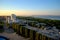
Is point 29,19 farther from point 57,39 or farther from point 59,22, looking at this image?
point 57,39

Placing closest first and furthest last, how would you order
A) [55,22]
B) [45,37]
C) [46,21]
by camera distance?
[45,37]
[55,22]
[46,21]

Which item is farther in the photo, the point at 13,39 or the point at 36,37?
the point at 13,39

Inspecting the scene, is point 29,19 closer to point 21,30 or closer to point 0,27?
point 0,27

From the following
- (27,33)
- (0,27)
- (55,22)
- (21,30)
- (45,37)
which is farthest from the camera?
(55,22)

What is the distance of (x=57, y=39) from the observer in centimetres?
349

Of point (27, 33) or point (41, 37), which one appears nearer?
point (41, 37)

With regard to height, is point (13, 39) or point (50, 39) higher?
point (50, 39)

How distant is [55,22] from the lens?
7.92m

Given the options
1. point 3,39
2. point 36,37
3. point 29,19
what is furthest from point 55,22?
point 3,39

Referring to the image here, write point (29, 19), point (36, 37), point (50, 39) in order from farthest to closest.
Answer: point (29, 19) < point (36, 37) < point (50, 39)

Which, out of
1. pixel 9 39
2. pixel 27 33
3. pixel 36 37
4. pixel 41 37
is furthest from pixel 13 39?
pixel 41 37

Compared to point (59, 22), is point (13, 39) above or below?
below

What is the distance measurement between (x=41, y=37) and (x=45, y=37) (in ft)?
0.81

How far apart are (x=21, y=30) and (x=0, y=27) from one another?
7.35 ft
